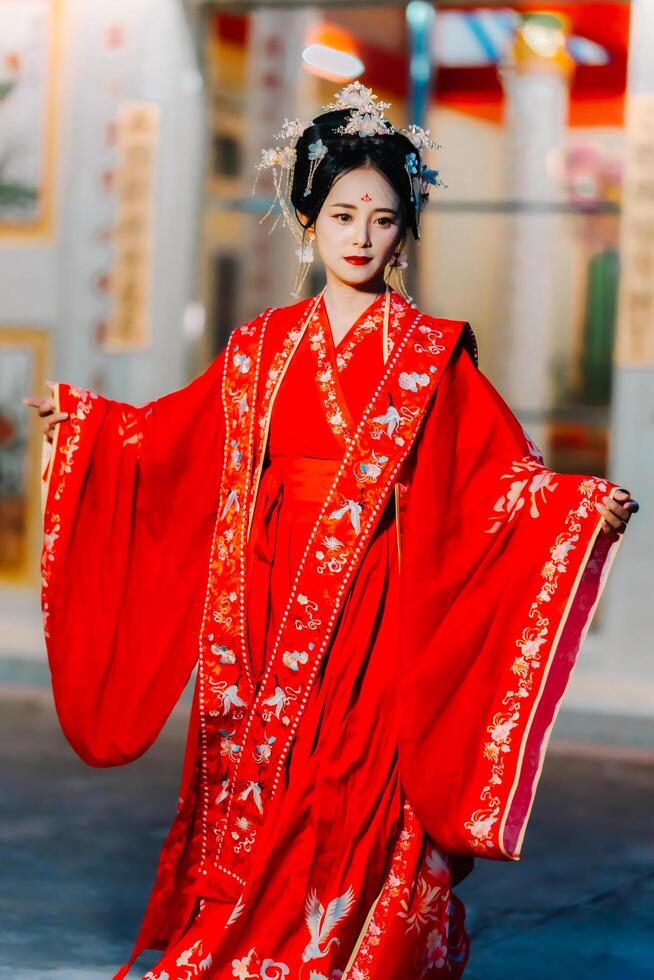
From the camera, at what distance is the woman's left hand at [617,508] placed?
2.71 m

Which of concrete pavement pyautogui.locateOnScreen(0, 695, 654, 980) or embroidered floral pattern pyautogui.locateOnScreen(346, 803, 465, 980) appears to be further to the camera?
concrete pavement pyautogui.locateOnScreen(0, 695, 654, 980)

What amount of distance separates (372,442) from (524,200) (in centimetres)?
380

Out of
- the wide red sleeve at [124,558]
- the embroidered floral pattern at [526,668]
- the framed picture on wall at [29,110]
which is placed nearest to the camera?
the embroidered floral pattern at [526,668]

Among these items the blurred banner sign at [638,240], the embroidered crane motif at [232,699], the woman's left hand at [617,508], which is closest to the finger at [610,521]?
the woman's left hand at [617,508]

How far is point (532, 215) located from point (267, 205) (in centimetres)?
99

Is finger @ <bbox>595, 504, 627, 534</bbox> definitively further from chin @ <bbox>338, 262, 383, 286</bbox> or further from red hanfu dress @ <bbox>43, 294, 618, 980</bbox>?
chin @ <bbox>338, 262, 383, 286</bbox>

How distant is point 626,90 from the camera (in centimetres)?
628

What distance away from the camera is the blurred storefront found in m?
6.20

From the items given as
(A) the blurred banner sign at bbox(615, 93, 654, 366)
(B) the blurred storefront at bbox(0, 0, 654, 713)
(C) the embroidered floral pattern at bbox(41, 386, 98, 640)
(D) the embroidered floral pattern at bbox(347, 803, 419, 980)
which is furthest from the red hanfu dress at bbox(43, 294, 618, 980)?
(B) the blurred storefront at bbox(0, 0, 654, 713)

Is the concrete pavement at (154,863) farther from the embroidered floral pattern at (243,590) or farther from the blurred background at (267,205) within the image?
the blurred background at (267,205)

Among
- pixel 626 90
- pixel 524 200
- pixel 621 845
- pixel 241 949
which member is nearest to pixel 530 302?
pixel 524 200

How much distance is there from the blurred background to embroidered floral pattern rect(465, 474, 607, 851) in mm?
3102

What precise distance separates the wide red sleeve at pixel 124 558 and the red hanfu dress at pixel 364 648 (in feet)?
0.37

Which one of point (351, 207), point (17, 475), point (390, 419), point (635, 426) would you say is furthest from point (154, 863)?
point (17, 475)
